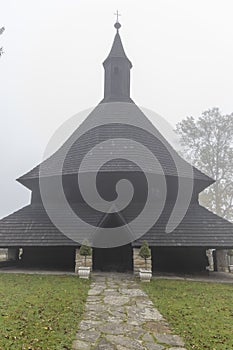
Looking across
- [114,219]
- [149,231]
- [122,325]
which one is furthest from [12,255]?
[122,325]

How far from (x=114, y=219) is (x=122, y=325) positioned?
6.52 metres

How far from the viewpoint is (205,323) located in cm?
484

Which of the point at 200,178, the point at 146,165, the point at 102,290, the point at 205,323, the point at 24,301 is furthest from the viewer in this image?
the point at 200,178

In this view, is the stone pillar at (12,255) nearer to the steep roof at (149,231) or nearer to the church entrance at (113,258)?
the steep roof at (149,231)

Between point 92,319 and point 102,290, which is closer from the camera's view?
point 92,319

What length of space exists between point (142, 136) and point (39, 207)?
19.8 feet

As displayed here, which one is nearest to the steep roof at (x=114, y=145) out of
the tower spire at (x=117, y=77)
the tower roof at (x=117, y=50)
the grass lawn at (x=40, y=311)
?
the tower spire at (x=117, y=77)

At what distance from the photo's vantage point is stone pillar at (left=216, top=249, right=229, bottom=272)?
1177cm

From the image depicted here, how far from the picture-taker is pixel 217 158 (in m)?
22.8

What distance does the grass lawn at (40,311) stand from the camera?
12.5 feet

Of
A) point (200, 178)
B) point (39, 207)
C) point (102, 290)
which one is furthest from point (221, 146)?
point (102, 290)

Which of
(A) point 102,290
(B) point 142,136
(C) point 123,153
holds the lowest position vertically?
(A) point 102,290

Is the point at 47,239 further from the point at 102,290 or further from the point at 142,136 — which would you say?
the point at 142,136

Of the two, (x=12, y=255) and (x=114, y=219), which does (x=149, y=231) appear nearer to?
(x=114, y=219)
